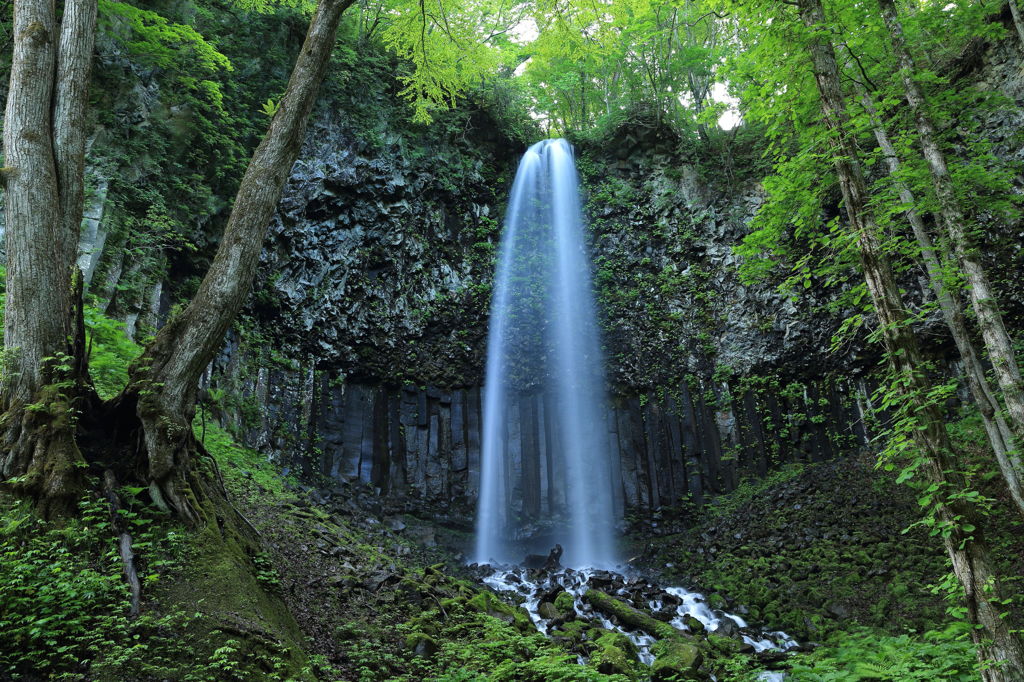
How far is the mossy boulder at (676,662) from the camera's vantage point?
→ 608 cm

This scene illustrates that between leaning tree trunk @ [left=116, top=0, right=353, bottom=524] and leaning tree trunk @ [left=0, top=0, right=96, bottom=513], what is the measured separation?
0.47m

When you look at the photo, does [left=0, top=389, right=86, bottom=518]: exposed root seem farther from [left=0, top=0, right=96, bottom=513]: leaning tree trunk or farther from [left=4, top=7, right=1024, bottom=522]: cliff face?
[left=4, top=7, right=1024, bottom=522]: cliff face

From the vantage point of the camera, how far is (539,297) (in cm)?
1691

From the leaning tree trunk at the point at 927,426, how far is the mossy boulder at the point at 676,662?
2.67 meters

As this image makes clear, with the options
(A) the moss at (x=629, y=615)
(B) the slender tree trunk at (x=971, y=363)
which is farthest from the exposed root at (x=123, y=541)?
(B) the slender tree trunk at (x=971, y=363)

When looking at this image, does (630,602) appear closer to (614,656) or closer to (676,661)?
(676,661)

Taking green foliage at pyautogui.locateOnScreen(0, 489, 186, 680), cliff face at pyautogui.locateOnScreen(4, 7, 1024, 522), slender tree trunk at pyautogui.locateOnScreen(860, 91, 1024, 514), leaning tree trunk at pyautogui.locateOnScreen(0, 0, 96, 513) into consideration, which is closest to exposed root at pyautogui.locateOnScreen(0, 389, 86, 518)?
leaning tree trunk at pyautogui.locateOnScreen(0, 0, 96, 513)

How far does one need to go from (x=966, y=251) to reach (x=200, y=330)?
7.28 meters

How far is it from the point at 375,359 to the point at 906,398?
472 inches

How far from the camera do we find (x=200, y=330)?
4.64 metres

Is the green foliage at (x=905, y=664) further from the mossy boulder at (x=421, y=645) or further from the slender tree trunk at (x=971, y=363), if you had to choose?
the mossy boulder at (x=421, y=645)

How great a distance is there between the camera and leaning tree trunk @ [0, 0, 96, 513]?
3992 millimetres

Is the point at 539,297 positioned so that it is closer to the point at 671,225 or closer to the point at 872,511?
the point at 671,225

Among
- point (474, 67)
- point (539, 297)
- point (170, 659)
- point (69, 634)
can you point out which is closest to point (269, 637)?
point (170, 659)
